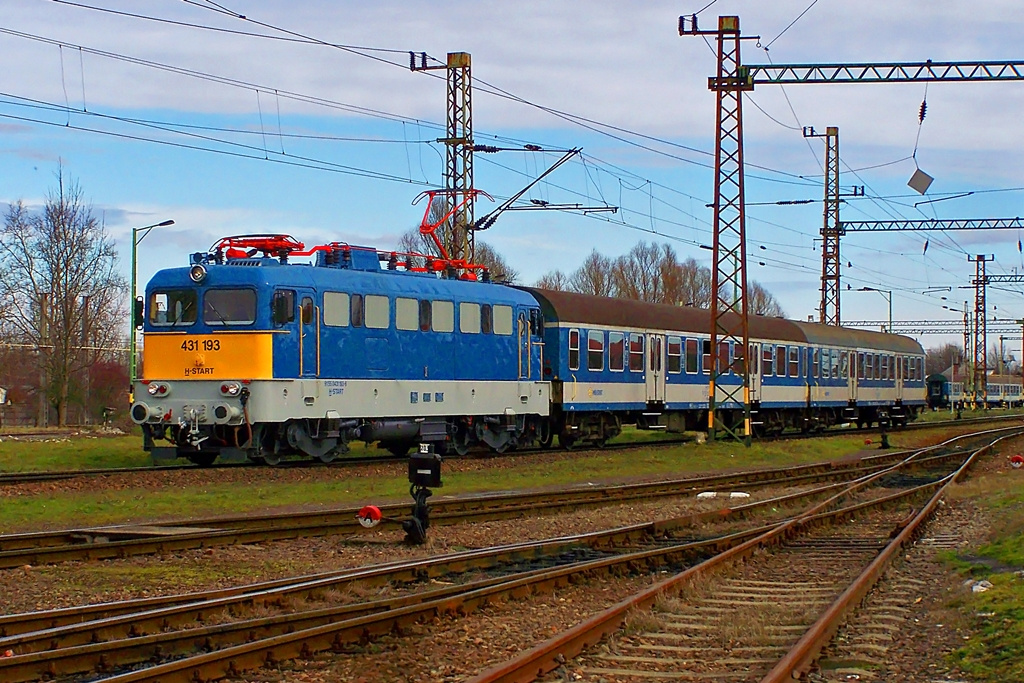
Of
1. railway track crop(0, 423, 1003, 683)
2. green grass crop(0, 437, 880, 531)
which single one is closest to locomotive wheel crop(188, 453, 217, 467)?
green grass crop(0, 437, 880, 531)

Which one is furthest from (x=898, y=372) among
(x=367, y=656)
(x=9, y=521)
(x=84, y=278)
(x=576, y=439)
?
(x=367, y=656)

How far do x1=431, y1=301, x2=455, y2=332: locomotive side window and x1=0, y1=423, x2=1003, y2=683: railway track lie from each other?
9359mm

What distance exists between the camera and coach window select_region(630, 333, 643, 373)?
33344mm

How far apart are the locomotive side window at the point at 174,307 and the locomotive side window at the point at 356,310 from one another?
2896mm

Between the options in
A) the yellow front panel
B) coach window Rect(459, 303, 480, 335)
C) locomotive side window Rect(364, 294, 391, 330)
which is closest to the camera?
the yellow front panel

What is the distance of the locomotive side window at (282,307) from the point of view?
22.0 meters

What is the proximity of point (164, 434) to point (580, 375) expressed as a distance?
38.7 feet

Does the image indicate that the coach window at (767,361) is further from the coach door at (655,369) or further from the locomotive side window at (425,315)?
the locomotive side window at (425,315)

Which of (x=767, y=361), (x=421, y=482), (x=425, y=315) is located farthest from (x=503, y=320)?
(x=767, y=361)

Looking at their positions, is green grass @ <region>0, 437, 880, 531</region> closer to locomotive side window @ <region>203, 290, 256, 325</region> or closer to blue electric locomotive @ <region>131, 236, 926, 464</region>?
blue electric locomotive @ <region>131, 236, 926, 464</region>

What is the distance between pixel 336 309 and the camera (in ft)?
76.1

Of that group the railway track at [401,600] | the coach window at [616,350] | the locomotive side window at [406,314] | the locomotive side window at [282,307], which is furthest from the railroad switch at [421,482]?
the coach window at [616,350]

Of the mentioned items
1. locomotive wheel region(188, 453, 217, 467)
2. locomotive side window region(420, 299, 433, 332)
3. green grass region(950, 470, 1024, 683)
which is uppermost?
locomotive side window region(420, 299, 433, 332)

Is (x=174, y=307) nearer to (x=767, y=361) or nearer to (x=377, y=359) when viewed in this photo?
(x=377, y=359)
